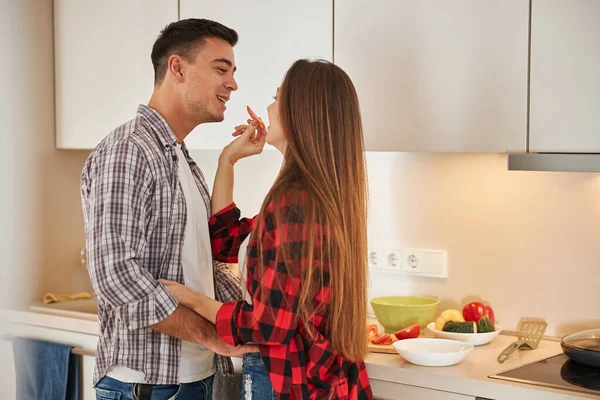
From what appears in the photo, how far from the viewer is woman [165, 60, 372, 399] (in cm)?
160

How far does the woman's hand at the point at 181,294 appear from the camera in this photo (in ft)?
5.85

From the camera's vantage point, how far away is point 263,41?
7.80 feet

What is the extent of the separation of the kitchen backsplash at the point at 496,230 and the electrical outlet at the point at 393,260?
0.03 m

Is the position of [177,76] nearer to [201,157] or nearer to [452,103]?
[452,103]

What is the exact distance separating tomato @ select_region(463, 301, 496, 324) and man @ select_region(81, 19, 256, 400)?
28.3 inches

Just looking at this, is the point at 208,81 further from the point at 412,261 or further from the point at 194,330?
the point at 412,261

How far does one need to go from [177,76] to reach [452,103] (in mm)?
Answer: 715

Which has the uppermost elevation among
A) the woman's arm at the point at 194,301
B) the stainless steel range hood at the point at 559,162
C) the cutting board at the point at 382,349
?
the stainless steel range hood at the point at 559,162

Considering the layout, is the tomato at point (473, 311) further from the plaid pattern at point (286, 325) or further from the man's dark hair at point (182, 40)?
the man's dark hair at point (182, 40)

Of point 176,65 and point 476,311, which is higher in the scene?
→ point 176,65

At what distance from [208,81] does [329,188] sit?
56cm

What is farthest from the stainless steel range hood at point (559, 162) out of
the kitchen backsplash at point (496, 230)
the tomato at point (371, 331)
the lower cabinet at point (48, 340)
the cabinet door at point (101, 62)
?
the lower cabinet at point (48, 340)

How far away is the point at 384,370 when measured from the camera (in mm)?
1979

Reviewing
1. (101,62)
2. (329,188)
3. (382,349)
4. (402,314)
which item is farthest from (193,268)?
(101,62)
